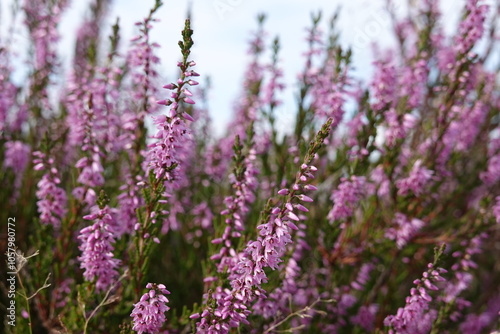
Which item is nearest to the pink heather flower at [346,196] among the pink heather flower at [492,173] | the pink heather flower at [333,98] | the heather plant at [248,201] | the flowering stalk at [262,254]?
the heather plant at [248,201]

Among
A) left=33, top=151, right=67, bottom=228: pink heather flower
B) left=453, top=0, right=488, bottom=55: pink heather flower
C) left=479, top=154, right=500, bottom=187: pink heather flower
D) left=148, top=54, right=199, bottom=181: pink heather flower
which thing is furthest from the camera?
left=479, top=154, right=500, bottom=187: pink heather flower

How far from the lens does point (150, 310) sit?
2.59m

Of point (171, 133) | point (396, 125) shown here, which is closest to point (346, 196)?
point (396, 125)

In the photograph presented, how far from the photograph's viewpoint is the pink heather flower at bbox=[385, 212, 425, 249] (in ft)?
15.8

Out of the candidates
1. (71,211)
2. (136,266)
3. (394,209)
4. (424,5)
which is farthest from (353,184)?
(424,5)

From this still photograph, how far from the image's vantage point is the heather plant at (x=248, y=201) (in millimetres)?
2955

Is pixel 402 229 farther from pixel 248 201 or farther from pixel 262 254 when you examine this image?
pixel 262 254

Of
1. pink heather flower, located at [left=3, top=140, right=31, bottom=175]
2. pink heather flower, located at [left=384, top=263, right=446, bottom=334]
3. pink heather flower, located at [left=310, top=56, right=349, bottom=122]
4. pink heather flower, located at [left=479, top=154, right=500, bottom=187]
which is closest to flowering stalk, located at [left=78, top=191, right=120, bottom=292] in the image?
pink heather flower, located at [left=384, top=263, right=446, bottom=334]

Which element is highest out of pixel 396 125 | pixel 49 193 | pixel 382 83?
pixel 382 83

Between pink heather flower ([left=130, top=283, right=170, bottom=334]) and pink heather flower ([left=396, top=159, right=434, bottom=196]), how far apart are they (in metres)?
3.21

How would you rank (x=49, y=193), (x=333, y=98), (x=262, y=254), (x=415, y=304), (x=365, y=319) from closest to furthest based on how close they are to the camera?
(x=262, y=254) → (x=415, y=304) → (x=49, y=193) → (x=333, y=98) → (x=365, y=319)

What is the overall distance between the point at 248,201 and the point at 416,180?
82.8 inches

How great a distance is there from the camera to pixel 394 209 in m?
5.17

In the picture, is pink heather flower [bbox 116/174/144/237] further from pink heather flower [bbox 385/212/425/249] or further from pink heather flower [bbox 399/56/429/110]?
pink heather flower [bbox 399/56/429/110]
